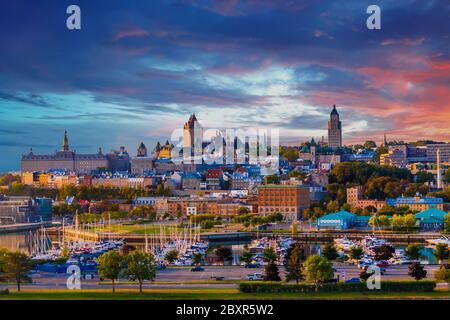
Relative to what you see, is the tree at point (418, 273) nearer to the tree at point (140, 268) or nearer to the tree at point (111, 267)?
the tree at point (140, 268)

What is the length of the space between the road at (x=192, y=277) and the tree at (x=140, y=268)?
0.11 metres

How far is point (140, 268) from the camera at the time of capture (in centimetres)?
729

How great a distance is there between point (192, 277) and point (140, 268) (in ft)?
3.92

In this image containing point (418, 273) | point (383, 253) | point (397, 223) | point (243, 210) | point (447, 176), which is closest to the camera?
point (418, 273)

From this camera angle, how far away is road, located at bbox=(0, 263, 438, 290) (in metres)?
7.43

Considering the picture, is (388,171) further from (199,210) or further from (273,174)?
(199,210)

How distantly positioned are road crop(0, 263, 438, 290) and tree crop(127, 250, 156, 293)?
107mm

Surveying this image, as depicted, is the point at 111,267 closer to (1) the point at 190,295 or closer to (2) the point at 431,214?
(1) the point at 190,295

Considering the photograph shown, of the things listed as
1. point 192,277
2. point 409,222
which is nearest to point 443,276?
point 192,277

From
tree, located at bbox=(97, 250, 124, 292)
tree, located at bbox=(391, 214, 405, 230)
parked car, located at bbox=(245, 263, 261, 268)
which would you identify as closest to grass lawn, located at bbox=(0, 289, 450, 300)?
tree, located at bbox=(97, 250, 124, 292)

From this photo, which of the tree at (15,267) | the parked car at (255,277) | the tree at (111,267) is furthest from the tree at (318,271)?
the tree at (15,267)

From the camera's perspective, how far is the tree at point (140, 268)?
7.26 meters
